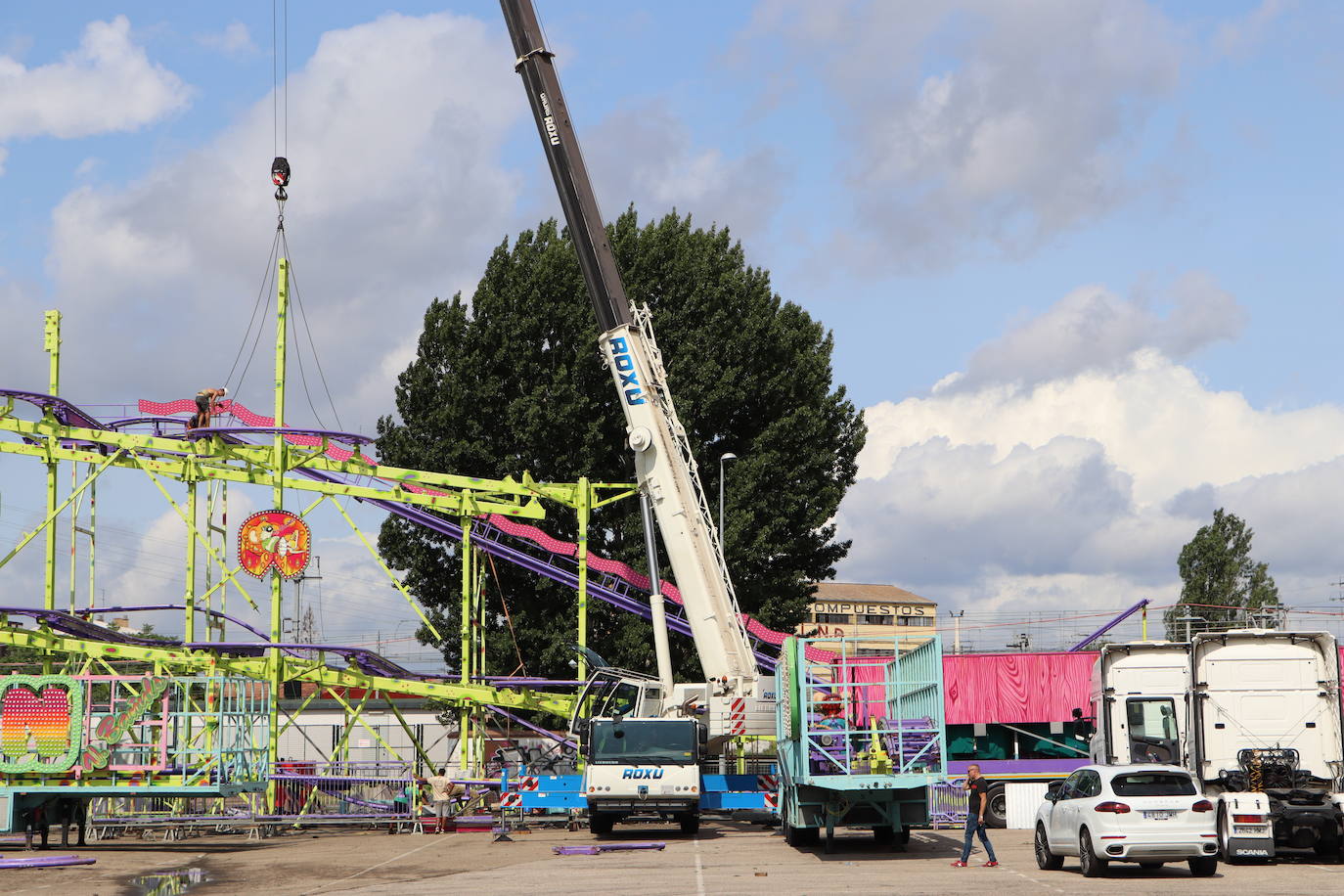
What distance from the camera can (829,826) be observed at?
77.2ft

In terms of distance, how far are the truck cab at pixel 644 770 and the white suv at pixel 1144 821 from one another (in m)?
9.69

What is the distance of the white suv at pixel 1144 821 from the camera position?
19.3m

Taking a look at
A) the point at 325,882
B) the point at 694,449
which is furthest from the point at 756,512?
the point at 325,882

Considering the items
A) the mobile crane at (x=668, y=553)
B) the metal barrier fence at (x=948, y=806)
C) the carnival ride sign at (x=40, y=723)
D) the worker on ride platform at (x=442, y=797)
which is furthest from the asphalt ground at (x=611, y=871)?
the worker on ride platform at (x=442, y=797)

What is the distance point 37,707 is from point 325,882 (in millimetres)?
10258

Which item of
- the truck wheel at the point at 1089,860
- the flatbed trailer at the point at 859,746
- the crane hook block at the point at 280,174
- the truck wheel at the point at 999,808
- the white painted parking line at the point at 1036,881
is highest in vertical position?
the crane hook block at the point at 280,174

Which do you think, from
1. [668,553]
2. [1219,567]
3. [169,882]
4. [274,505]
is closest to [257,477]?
[274,505]

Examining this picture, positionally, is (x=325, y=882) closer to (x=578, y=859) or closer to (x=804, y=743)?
(x=578, y=859)

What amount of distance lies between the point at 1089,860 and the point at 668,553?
1199 cm

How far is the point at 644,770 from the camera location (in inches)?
1108

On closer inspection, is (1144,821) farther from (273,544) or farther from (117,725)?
(273,544)

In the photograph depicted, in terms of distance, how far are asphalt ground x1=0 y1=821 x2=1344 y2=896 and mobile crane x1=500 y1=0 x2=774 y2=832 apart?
3.63 feet

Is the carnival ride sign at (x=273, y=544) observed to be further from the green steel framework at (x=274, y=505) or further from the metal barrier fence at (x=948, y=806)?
the metal barrier fence at (x=948, y=806)

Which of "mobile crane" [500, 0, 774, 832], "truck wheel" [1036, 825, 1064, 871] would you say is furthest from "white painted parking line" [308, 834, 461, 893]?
"truck wheel" [1036, 825, 1064, 871]
